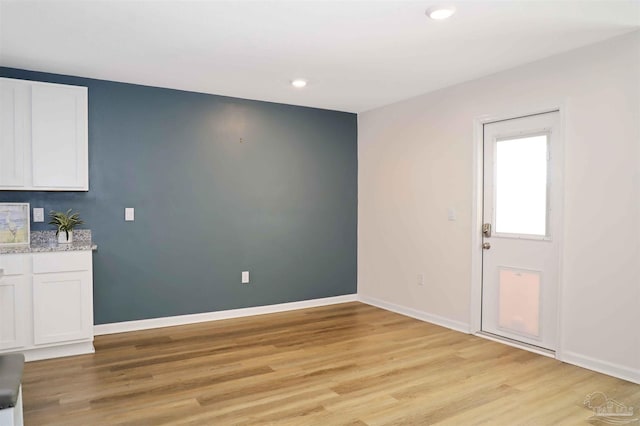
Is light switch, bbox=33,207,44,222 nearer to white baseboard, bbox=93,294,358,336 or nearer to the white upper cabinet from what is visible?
the white upper cabinet

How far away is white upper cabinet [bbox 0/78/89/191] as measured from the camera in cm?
362

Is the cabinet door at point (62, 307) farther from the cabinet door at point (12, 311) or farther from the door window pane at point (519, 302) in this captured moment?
the door window pane at point (519, 302)

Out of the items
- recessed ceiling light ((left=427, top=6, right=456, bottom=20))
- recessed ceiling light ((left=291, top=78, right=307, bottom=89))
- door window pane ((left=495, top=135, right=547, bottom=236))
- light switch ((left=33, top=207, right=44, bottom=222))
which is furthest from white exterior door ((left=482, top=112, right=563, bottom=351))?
light switch ((left=33, top=207, right=44, bottom=222))

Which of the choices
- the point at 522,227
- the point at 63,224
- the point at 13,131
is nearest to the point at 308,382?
the point at 522,227

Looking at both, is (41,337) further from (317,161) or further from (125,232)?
(317,161)

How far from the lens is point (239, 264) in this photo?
4.94m

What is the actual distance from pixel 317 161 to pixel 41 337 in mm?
3382

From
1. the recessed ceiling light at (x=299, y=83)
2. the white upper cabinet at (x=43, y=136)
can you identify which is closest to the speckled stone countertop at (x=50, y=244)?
the white upper cabinet at (x=43, y=136)

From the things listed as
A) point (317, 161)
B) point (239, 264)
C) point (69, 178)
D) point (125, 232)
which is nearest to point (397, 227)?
point (317, 161)

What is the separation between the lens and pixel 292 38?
3.15m

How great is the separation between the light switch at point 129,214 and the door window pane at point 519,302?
11.8 feet

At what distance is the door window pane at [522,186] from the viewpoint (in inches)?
147

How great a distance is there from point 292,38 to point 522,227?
2.53 metres

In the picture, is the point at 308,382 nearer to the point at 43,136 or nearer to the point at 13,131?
the point at 43,136
